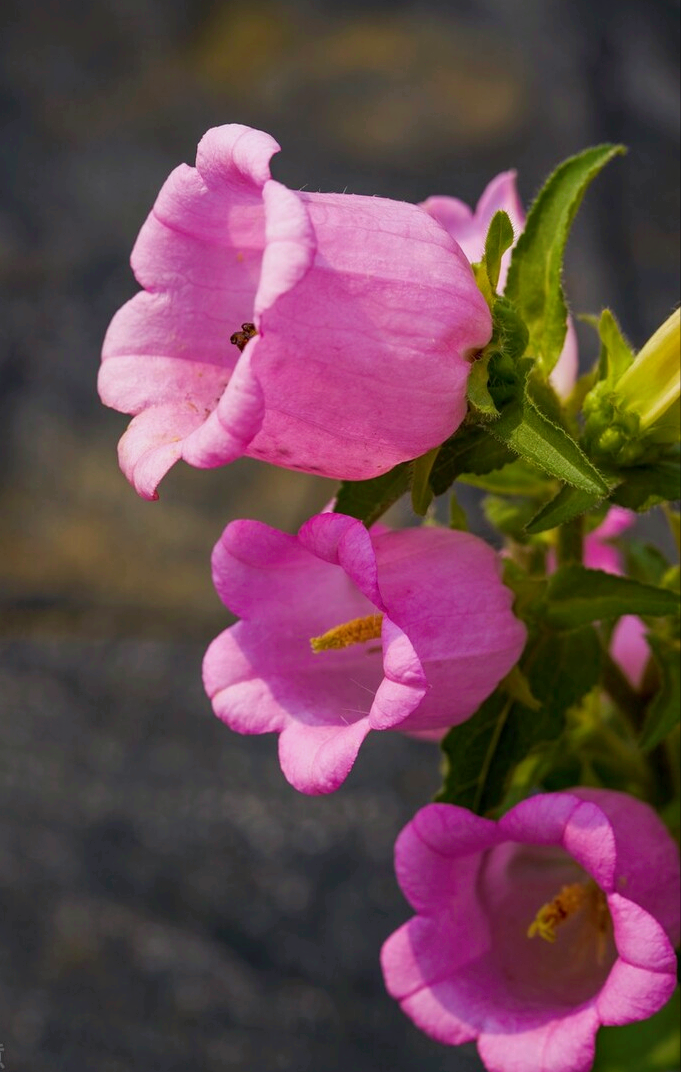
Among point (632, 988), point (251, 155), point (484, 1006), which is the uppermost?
point (251, 155)

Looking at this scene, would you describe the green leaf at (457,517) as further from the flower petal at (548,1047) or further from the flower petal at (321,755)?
the flower petal at (548,1047)

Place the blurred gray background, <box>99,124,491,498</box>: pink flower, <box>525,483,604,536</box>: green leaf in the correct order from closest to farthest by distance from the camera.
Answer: <box>99,124,491,498</box>: pink flower → <box>525,483,604,536</box>: green leaf → the blurred gray background

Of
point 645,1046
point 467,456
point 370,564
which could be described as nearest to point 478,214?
point 467,456

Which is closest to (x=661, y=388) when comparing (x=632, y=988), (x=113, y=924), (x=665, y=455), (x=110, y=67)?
(x=665, y=455)

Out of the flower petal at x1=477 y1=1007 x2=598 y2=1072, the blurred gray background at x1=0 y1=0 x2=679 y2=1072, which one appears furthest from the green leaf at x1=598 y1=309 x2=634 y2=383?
the blurred gray background at x1=0 y1=0 x2=679 y2=1072

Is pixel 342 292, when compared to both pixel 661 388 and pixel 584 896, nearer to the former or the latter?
pixel 661 388

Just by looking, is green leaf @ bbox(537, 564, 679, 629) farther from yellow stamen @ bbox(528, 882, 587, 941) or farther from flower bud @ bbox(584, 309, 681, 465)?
yellow stamen @ bbox(528, 882, 587, 941)
